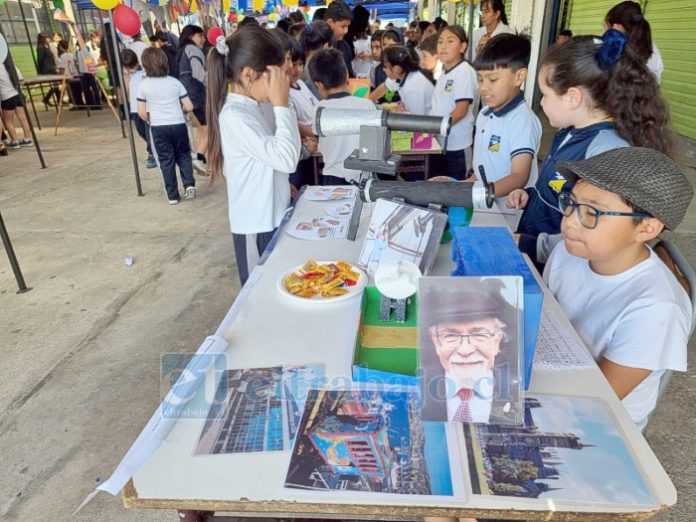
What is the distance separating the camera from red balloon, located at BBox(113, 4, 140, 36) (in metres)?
5.18

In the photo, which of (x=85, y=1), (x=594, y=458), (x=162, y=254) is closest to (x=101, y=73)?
(x=85, y=1)

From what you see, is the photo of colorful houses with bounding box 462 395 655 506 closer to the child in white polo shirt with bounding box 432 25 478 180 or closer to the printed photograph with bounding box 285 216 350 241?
the printed photograph with bounding box 285 216 350 241

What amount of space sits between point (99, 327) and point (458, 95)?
2.50 metres

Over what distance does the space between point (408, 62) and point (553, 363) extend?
3418 mm

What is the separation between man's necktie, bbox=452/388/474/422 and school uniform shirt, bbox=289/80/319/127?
8.13 ft

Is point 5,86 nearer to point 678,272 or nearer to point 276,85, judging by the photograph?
point 276,85

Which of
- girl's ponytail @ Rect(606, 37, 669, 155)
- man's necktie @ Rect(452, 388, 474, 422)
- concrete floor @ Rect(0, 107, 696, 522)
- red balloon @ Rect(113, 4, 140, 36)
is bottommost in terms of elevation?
concrete floor @ Rect(0, 107, 696, 522)

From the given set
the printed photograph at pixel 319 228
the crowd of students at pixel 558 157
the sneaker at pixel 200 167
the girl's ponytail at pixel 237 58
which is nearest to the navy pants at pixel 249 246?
the crowd of students at pixel 558 157

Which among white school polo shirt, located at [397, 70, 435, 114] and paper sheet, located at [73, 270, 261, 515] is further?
white school polo shirt, located at [397, 70, 435, 114]

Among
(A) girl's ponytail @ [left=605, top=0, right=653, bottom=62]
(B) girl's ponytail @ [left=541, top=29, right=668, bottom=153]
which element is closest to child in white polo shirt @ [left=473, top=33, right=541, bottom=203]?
(B) girl's ponytail @ [left=541, top=29, right=668, bottom=153]

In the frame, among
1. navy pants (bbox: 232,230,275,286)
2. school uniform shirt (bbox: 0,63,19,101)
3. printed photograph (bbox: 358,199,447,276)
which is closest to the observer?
printed photograph (bbox: 358,199,447,276)

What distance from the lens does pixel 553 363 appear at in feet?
3.15

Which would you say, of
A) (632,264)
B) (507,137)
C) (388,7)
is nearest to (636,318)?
(632,264)

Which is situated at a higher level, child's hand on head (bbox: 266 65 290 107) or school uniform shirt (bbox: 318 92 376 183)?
child's hand on head (bbox: 266 65 290 107)
